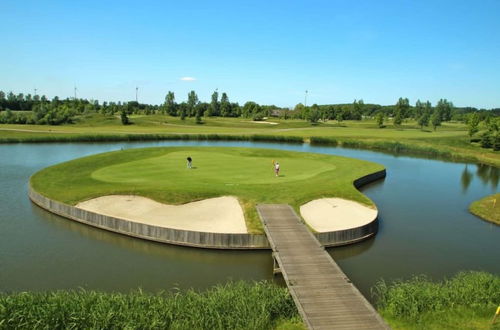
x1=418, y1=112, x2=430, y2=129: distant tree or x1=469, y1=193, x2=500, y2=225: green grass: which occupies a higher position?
x1=418, y1=112, x2=430, y2=129: distant tree

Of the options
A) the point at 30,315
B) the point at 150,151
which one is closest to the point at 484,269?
the point at 30,315

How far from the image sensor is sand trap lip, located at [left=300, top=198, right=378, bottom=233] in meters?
25.8

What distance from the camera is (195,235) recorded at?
23031mm

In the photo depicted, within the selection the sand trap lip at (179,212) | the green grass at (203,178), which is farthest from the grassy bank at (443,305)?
the sand trap lip at (179,212)

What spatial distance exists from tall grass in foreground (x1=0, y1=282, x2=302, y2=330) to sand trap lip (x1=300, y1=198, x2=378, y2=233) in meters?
10.5

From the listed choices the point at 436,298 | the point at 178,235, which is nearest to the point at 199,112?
the point at 178,235

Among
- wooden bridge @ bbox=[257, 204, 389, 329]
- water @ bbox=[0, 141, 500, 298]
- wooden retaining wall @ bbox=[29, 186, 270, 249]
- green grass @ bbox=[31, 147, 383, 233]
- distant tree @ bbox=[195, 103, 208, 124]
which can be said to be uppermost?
distant tree @ bbox=[195, 103, 208, 124]

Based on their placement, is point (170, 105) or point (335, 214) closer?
point (335, 214)

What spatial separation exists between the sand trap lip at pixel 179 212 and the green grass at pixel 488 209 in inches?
845

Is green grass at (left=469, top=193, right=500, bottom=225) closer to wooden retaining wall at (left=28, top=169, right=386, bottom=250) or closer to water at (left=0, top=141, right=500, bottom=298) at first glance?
water at (left=0, top=141, right=500, bottom=298)

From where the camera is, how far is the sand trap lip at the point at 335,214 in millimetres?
25797

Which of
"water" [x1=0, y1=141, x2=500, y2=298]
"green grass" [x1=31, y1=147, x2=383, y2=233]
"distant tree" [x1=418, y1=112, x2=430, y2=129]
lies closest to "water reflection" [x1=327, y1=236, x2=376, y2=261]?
"water" [x1=0, y1=141, x2=500, y2=298]

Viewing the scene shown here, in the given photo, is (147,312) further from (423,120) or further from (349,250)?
(423,120)

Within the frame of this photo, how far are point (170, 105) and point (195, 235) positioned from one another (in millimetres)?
147481
